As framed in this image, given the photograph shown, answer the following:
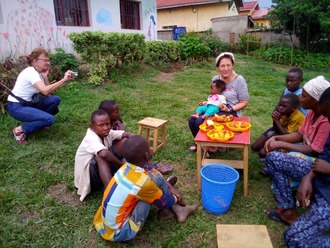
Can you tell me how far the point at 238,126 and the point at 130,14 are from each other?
33.7 ft

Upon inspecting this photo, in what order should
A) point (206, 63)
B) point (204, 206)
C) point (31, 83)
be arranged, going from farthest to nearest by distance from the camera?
point (206, 63), point (31, 83), point (204, 206)

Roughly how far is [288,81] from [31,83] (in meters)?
3.53

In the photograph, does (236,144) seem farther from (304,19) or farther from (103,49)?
(304,19)

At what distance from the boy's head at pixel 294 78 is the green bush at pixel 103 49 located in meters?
4.93

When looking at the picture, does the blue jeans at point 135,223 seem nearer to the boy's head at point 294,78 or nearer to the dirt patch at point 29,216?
the dirt patch at point 29,216

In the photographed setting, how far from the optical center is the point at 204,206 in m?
2.70

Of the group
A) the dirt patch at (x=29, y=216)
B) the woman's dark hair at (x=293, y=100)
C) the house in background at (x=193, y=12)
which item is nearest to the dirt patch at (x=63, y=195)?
the dirt patch at (x=29, y=216)

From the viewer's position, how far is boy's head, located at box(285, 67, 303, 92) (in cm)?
335

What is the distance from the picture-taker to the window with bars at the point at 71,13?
341 inches

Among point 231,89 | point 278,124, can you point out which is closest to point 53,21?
point 231,89

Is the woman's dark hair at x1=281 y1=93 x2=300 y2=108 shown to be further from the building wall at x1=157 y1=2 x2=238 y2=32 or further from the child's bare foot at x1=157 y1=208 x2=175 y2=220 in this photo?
the building wall at x1=157 y1=2 x2=238 y2=32

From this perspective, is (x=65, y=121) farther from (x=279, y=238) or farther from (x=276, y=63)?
(x=276, y=63)

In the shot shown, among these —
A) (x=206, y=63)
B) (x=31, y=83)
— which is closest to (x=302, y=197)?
(x=31, y=83)

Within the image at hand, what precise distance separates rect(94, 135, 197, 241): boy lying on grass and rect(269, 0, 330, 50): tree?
11732 mm
